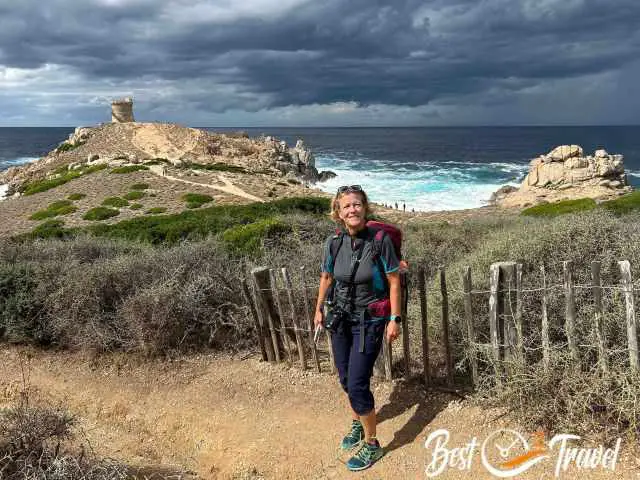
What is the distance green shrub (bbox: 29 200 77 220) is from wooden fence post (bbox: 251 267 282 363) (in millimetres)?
23312

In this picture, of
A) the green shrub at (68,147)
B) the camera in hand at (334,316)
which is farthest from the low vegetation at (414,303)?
the green shrub at (68,147)

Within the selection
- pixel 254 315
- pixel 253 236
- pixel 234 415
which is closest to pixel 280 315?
pixel 254 315

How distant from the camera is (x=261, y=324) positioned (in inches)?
250

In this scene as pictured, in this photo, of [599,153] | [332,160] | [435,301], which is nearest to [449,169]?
[332,160]

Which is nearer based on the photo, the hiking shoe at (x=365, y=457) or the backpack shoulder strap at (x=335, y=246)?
the backpack shoulder strap at (x=335, y=246)

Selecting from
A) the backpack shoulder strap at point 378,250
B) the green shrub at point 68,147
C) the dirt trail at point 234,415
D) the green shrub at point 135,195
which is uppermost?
the green shrub at point 68,147

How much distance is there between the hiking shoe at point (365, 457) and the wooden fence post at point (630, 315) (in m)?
2.41

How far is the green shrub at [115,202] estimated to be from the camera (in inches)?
1034

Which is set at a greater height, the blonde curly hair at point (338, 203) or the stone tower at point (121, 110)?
→ the stone tower at point (121, 110)

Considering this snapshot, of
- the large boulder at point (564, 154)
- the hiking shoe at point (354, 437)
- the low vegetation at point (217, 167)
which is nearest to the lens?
the hiking shoe at point (354, 437)

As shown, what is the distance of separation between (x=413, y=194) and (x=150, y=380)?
1620 inches

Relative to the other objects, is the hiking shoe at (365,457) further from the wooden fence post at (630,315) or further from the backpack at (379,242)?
the wooden fence post at (630,315)

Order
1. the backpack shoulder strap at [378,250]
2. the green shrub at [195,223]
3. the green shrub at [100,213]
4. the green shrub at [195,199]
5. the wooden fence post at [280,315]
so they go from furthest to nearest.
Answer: the green shrub at [195,199], the green shrub at [100,213], the green shrub at [195,223], the wooden fence post at [280,315], the backpack shoulder strap at [378,250]

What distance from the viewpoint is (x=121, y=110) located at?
5725cm
